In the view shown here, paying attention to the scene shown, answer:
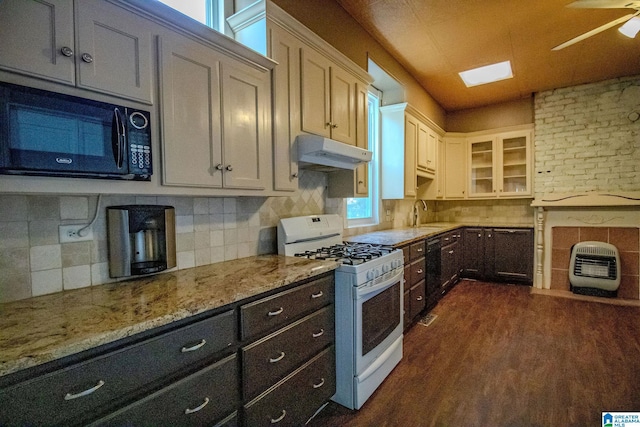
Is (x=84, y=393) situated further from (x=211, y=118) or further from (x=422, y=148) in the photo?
(x=422, y=148)

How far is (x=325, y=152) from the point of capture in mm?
2049

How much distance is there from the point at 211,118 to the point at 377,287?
1.43 m

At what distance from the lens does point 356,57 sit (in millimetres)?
2936

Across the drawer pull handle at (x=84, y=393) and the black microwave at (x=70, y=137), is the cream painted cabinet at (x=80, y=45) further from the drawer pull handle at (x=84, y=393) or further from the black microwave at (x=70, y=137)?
the drawer pull handle at (x=84, y=393)

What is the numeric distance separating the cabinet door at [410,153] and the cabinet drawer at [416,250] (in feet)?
3.03

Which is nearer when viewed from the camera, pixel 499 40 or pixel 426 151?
pixel 499 40

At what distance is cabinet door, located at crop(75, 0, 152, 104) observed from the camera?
1.10 meters

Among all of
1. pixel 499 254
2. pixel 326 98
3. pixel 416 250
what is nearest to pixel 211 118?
pixel 326 98

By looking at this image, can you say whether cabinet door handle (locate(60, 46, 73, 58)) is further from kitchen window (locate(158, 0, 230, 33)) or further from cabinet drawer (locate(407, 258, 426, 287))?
cabinet drawer (locate(407, 258, 426, 287))

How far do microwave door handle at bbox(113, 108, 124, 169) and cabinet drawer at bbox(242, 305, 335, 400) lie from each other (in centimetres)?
94

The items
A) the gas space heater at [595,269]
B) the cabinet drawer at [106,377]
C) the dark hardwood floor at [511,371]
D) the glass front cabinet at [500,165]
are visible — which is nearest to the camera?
the cabinet drawer at [106,377]

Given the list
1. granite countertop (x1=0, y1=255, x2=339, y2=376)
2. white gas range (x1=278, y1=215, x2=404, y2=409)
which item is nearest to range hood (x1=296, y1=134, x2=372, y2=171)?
white gas range (x1=278, y1=215, x2=404, y2=409)

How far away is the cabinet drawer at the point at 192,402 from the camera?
947mm

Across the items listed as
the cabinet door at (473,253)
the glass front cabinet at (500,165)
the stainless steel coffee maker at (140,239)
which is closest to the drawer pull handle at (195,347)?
the stainless steel coffee maker at (140,239)
